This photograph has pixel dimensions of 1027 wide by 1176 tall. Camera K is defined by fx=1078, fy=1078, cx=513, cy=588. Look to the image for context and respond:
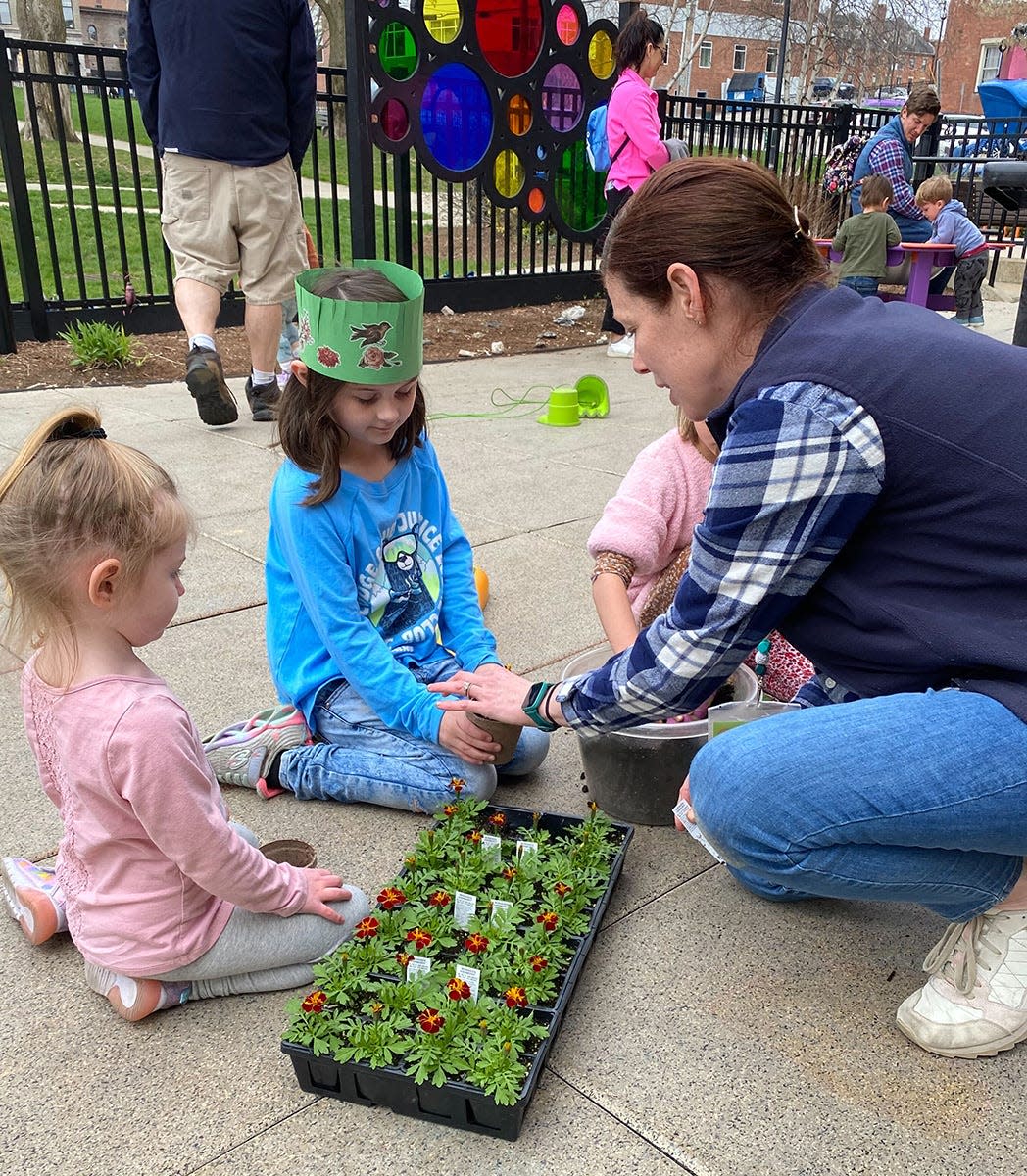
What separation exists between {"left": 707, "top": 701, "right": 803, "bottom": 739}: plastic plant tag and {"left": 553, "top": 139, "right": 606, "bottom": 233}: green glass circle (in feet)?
23.7

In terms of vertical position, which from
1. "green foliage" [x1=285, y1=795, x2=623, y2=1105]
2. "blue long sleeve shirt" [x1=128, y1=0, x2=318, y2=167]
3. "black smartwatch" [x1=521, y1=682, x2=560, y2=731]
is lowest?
"green foliage" [x1=285, y1=795, x2=623, y2=1105]

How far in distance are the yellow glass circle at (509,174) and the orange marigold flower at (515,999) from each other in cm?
748

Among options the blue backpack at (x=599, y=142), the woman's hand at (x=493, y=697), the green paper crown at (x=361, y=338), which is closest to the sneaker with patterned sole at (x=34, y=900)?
the woman's hand at (x=493, y=697)

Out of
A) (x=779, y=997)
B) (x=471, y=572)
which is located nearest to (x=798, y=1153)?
(x=779, y=997)

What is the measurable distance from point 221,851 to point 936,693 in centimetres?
112

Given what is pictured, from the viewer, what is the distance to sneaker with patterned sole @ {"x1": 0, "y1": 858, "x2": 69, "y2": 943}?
1950 millimetres

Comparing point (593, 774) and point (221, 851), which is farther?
point (593, 774)

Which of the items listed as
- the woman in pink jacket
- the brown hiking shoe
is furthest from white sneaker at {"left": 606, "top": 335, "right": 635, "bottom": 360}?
the brown hiking shoe

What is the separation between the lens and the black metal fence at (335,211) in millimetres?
6715

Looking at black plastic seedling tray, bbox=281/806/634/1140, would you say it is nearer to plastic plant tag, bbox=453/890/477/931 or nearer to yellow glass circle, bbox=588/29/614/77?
plastic plant tag, bbox=453/890/477/931

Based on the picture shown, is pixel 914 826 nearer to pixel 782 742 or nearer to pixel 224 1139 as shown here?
pixel 782 742

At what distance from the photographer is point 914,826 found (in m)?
1.59

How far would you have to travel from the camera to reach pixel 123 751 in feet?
5.21

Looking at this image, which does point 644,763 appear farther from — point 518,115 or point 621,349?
point 518,115
